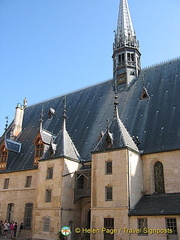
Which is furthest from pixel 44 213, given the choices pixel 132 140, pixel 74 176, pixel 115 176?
pixel 132 140

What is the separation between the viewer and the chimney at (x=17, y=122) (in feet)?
124

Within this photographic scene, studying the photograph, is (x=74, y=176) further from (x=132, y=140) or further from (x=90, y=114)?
(x=90, y=114)

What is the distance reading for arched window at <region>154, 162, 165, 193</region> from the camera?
2195 cm

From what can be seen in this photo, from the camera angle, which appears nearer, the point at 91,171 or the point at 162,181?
Answer: the point at 162,181

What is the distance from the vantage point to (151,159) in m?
23.2

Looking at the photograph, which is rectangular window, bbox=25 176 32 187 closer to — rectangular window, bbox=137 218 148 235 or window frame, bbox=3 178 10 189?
window frame, bbox=3 178 10 189

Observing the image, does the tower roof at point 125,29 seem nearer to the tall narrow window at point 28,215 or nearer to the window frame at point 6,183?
the window frame at point 6,183

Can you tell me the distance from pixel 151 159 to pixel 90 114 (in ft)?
39.3

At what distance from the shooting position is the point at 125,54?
118ft

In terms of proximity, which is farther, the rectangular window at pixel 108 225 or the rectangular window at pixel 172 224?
the rectangular window at pixel 108 225

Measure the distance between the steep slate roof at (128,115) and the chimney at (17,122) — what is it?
0.95m

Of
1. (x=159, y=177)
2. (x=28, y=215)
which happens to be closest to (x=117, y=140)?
(x=159, y=177)

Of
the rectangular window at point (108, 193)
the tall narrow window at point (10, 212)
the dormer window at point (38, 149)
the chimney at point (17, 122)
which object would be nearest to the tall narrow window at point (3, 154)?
the chimney at point (17, 122)

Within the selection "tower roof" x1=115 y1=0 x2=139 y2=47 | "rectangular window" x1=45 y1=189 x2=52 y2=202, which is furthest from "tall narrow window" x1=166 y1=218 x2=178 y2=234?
"tower roof" x1=115 y1=0 x2=139 y2=47
